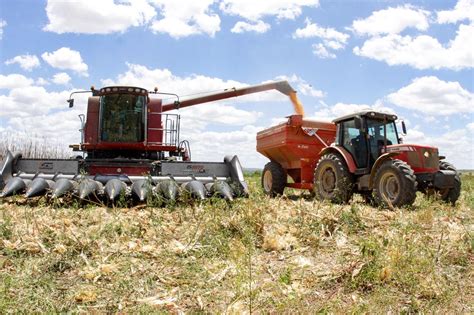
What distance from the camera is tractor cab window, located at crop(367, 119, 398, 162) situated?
9.66 metres

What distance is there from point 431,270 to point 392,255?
32 cm

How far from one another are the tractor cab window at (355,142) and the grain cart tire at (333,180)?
300mm

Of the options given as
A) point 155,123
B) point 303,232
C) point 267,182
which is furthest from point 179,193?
point 267,182

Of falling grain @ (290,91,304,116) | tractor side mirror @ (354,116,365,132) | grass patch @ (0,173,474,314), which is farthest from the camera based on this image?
falling grain @ (290,91,304,116)

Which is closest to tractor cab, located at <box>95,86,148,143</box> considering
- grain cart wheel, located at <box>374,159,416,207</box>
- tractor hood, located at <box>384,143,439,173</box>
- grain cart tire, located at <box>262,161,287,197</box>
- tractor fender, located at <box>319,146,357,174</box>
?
grain cart tire, located at <box>262,161,287,197</box>

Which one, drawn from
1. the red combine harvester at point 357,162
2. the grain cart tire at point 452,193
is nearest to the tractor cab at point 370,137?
the red combine harvester at point 357,162

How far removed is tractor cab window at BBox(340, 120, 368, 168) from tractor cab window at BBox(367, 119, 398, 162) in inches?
6.2

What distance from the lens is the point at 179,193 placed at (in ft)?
24.7

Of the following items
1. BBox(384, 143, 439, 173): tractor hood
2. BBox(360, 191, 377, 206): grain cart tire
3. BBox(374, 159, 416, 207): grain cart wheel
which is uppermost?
BBox(384, 143, 439, 173): tractor hood

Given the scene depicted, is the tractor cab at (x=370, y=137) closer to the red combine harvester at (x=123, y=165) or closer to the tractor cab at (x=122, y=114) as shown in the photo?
the red combine harvester at (x=123, y=165)

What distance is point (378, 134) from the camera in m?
9.80

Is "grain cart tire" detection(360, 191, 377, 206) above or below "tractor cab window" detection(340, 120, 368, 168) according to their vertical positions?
below

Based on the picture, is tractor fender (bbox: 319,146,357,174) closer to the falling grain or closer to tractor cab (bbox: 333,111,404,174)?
tractor cab (bbox: 333,111,404,174)

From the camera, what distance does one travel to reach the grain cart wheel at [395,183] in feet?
26.5
